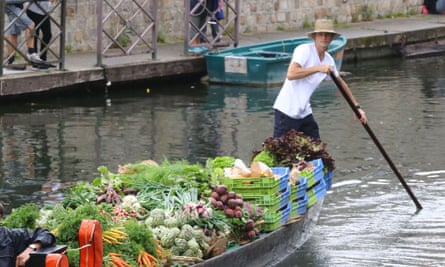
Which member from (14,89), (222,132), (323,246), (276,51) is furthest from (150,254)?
(276,51)

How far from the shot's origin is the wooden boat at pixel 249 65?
69.1 ft

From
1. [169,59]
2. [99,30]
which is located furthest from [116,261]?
[169,59]

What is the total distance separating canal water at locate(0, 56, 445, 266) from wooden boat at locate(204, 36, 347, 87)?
0.94 feet

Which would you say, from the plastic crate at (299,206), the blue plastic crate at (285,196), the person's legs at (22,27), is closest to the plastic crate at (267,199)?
the blue plastic crate at (285,196)

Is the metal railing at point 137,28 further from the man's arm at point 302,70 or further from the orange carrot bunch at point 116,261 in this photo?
the orange carrot bunch at point 116,261

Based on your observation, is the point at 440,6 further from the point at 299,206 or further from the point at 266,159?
the point at 299,206

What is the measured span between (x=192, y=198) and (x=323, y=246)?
2127 millimetres

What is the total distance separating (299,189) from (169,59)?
37.6ft

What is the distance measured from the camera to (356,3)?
29.4 metres

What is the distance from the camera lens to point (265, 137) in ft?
54.0

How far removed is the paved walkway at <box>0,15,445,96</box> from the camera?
19.0m

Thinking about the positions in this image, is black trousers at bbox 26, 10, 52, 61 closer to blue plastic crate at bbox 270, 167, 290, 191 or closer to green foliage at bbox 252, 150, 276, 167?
green foliage at bbox 252, 150, 276, 167

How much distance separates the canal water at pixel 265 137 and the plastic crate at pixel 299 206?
1.37 ft

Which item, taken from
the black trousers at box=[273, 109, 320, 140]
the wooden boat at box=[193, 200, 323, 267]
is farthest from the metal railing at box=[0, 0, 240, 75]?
the wooden boat at box=[193, 200, 323, 267]
